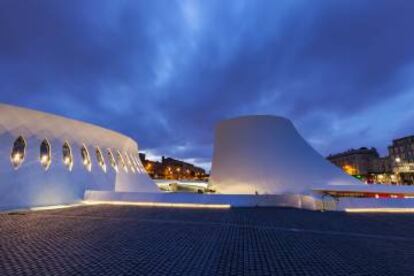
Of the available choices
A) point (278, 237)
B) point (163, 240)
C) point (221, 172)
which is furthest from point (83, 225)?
point (221, 172)

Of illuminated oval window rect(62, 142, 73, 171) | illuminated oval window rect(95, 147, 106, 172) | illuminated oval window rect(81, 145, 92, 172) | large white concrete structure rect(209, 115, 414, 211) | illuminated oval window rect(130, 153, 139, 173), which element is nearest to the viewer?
illuminated oval window rect(62, 142, 73, 171)

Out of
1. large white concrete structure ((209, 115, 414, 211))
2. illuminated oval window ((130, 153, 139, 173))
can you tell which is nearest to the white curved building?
illuminated oval window ((130, 153, 139, 173))

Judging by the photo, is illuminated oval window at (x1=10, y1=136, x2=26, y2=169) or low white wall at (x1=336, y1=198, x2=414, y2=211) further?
illuminated oval window at (x1=10, y1=136, x2=26, y2=169)

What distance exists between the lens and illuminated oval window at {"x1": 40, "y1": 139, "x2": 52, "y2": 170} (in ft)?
43.2

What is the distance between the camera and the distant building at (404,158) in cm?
5768

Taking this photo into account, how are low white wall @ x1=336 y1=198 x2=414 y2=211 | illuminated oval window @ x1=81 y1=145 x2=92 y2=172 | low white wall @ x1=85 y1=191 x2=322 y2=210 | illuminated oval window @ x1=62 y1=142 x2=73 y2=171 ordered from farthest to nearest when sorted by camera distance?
1. illuminated oval window @ x1=81 y1=145 x2=92 y2=172
2. illuminated oval window @ x1=62 y1=142 x2=73 y2=171
3. low white wall @ x1=85 y1=191 x2=322 y2=210
4. low white wall @ x1=336 y1=198 x2=414 y2=211

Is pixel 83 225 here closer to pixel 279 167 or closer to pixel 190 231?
pixel 190 231

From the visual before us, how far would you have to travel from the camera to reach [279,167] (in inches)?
786

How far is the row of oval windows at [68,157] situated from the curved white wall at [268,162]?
8521 mm

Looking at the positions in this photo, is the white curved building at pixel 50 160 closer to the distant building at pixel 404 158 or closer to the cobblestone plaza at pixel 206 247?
the cobblestone plaza at pixel 206 247

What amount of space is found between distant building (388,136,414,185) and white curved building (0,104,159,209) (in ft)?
220

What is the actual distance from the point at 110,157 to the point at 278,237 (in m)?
15.3

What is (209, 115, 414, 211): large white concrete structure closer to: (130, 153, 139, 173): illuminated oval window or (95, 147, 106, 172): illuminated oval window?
(130, 153, 139, 173): illuminated oval window

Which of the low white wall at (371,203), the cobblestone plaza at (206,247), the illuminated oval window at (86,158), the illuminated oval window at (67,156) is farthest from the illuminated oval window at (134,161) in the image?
the low white wall at (371,203)
